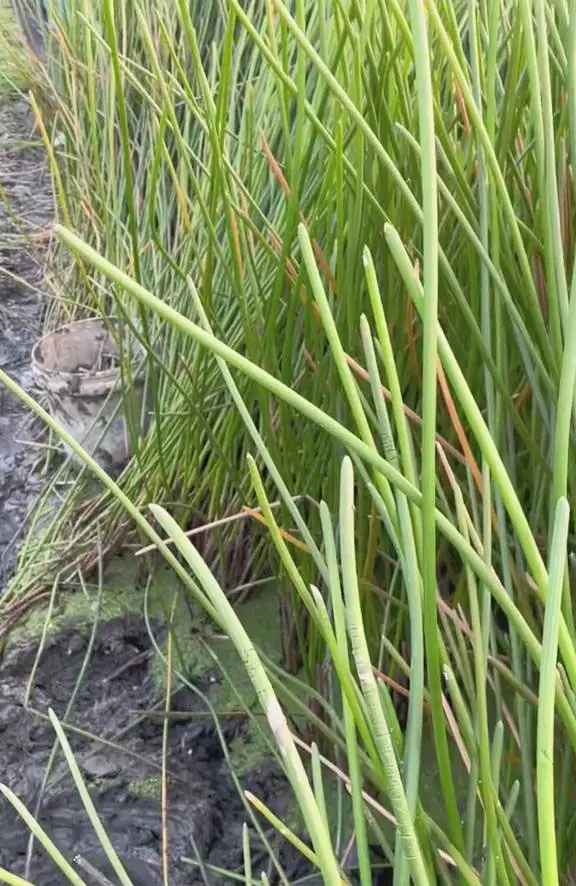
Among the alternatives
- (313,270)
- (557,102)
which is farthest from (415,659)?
(557,102)

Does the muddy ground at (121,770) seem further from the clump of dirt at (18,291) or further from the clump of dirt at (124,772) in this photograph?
the clump of dirt at (18,291)

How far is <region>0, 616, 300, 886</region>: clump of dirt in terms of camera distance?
754 millimetres

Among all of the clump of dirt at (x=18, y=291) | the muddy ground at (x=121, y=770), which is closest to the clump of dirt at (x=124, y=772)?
the muddy ground at (x=121, y=770)

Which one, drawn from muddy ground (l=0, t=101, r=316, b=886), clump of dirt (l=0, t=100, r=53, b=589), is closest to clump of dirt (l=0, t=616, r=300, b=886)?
muddy ground (l=0, t=101, r=316, b=886)

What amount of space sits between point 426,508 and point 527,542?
0.04 meters

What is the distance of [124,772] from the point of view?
0.82m

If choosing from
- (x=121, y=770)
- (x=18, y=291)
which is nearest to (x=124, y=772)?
(x=121, y=770)

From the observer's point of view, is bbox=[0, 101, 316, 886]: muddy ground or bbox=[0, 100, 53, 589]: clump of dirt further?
bbox=[0, 100, 53, 589]: clump of dirt

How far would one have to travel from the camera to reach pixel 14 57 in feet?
7.37

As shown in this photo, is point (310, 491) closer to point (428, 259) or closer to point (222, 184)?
point (222, 184)

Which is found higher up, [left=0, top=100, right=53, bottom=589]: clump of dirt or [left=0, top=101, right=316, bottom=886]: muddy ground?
[left=0, top=100, right=53, bottom=589]: clump of dirt

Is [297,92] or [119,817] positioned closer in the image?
[297,92]

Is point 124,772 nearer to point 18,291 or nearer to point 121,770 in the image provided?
point 121,770

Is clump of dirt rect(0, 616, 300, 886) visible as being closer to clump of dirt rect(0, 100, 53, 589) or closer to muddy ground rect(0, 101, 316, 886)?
muddy ground rect(0, 101, 316, 886)
